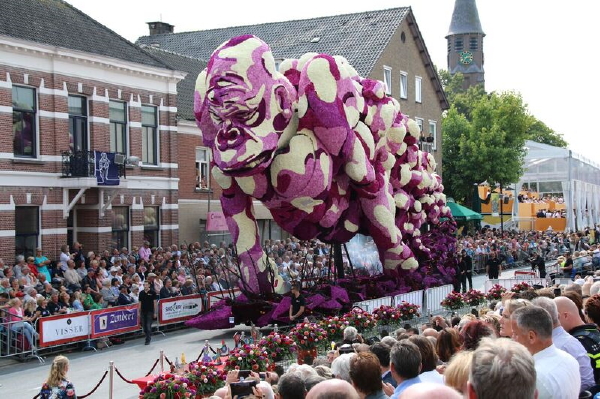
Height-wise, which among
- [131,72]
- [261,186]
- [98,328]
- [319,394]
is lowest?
[98,328]

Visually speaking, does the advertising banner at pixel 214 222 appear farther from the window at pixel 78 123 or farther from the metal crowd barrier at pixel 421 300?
the metal crowd barrier at pixel 421 300

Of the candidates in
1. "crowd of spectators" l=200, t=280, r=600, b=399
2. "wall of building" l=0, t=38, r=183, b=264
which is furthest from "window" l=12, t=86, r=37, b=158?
"crowd of spectators" l=200, t=280, r=600, b=399

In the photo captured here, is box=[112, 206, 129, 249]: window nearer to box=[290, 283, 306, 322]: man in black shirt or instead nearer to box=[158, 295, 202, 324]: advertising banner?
box=[158, 295, 202, 324]: advertising banner

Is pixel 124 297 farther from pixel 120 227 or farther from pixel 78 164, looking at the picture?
pixel 120 227

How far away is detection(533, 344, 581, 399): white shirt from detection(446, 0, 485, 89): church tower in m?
116

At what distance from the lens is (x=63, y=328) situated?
1753cm

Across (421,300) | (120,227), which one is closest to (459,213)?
(120,227)

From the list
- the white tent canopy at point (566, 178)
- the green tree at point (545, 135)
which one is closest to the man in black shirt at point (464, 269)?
the white tent canopy at point (566, 178)

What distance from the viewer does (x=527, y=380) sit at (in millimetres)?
4109

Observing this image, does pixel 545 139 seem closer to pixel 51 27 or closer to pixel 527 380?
pixel 51 27

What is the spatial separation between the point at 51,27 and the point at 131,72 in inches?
122

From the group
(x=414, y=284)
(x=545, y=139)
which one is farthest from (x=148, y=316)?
(x=545, y=139)

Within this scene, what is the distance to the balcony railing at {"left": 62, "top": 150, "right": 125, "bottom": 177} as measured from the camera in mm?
25016

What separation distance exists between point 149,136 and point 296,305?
1342cm
